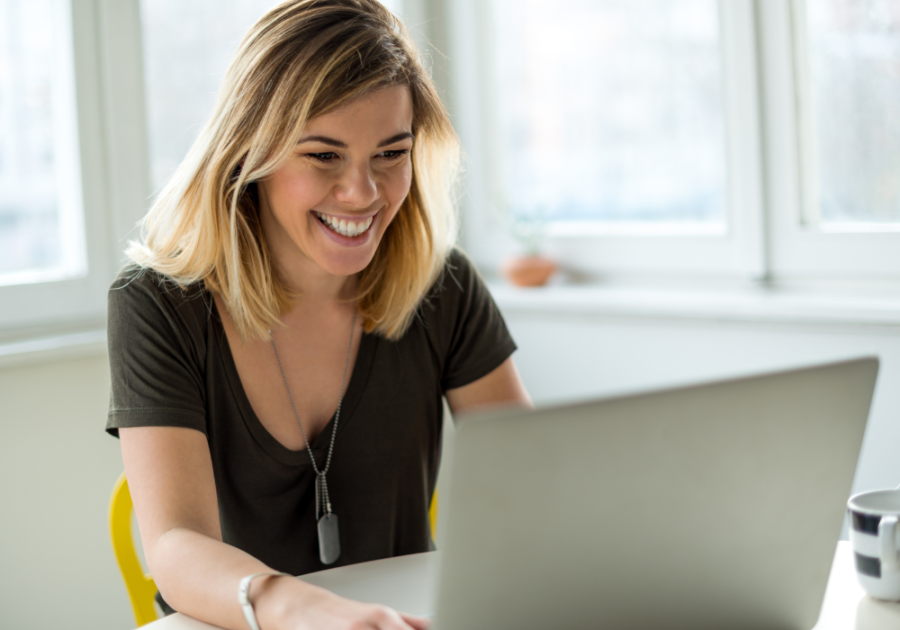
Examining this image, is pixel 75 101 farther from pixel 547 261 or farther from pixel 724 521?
pixel 724 521

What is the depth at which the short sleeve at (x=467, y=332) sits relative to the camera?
55.5 inches

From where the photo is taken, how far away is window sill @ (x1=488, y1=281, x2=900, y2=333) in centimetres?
168

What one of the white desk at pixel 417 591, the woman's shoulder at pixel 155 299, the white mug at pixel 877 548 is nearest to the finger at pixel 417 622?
the white desk at pixel 417 591

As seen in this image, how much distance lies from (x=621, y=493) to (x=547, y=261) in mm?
1764

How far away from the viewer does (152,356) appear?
115 cm

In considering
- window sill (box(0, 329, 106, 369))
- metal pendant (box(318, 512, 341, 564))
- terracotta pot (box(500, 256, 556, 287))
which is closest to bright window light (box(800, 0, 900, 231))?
terracotta pot (box(500, 256, 556, 287))

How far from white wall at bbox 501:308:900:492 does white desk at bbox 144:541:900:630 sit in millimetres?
497

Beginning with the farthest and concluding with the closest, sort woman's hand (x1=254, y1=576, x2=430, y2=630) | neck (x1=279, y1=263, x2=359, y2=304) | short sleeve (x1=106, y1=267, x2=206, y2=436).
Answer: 1. neck (x1=279, y1=263, x2=359, y2=304)
2. short sleeve (x1=106, y1=267, x2=206, y2=436)
3. woman's hand (x1=254, y1=576, x2=430, y2=630)

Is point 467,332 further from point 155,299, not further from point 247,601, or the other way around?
point 247,601

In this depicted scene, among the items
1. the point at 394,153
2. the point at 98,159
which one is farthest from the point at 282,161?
the point at 98,159

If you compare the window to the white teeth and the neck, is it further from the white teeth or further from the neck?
the white teeth

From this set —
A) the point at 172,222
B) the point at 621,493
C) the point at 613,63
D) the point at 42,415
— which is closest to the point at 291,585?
the point at 621,493

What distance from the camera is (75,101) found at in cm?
186

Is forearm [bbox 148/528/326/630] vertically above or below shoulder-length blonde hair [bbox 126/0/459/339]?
below
